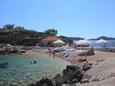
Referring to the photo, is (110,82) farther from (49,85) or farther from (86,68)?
(86,68)

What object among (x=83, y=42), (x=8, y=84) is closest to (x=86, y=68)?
(x=8, y=84)

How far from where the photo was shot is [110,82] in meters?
18.1

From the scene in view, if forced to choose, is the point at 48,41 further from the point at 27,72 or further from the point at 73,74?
the point at 73,74

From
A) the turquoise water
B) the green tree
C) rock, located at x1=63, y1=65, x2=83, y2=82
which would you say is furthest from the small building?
rock, located at x1=63, y1=65, x2=83, y2=82

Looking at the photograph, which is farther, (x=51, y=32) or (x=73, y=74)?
(x=51, y=32)

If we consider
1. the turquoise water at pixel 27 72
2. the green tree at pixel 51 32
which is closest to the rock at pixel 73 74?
the turquoise water at pixel 27 72

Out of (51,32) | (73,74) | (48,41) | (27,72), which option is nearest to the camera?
(73,74)

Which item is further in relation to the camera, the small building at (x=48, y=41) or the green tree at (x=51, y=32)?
the green tree at (x=51, y=32)

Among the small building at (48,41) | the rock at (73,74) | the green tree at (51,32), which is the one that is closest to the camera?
the rock at (73,74)

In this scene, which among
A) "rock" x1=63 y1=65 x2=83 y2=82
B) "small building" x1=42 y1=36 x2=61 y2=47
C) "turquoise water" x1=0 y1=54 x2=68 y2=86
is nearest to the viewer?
"rock" x1=63 y1=65 x2=83 y2=82

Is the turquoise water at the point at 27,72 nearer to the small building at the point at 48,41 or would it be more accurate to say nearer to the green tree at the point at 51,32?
the small building at the point at 48,41

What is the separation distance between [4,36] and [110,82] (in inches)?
2827

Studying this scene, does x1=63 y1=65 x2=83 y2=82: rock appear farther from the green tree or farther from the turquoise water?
the green tree

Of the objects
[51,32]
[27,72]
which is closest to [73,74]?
[27,72]
